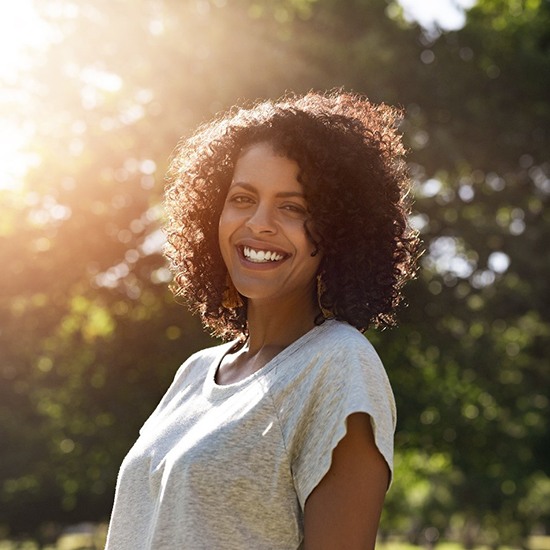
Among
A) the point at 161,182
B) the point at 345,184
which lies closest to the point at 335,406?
the point at 345,184

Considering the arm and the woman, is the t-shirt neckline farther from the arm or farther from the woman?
the arm

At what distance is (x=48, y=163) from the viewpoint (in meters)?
16.9

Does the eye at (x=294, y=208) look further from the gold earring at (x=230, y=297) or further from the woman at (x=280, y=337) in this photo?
the gold earring at (x=230, y=297)

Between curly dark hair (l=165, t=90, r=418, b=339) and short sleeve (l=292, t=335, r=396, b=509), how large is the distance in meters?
0.35

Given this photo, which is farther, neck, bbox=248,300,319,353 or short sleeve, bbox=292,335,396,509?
neck, bbox=248,300,319,353

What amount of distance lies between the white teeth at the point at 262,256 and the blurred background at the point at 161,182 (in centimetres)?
1272

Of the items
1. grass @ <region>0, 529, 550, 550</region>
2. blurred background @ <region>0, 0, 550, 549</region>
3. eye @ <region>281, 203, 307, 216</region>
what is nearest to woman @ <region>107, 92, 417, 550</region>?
eye @ <region>281, 203, 307, 216</region>

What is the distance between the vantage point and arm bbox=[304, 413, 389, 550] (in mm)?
2027

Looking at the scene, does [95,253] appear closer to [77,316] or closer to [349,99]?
[77,316]

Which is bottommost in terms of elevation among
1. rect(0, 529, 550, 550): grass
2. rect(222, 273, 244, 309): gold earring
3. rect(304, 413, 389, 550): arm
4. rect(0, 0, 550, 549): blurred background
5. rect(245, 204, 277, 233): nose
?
rect(0, 529, 550, 550): grass

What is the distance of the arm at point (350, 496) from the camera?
203cm

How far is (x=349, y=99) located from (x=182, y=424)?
0.99m

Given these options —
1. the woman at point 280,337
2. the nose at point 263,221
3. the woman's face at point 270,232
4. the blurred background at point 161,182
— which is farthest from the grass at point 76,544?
the nose at point 263,221

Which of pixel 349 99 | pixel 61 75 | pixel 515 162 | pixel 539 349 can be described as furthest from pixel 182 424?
pixel 539 349
